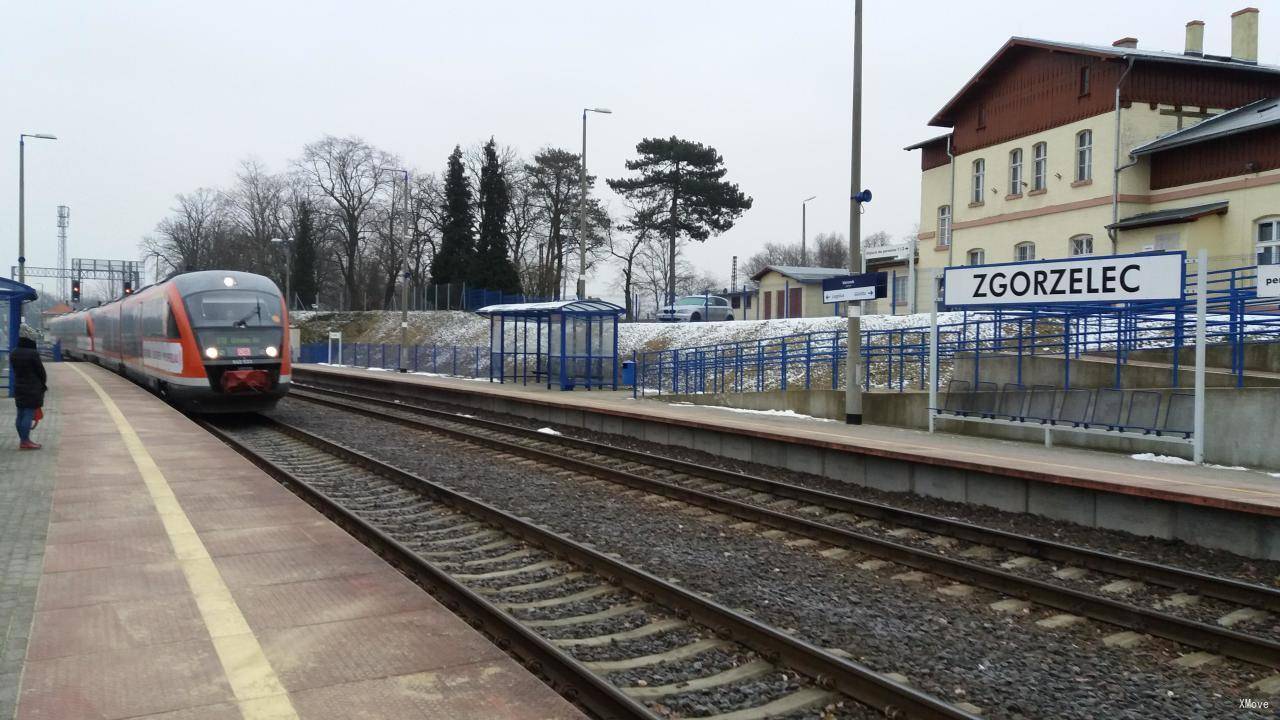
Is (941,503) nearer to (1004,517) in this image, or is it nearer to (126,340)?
(1004,517)

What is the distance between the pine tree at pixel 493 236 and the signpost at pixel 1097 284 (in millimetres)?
50063

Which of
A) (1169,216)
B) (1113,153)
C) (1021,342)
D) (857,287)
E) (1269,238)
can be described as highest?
(1113,153)

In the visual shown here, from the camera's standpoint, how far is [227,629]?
492 centimetres

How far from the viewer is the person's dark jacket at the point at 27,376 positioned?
12133 millimetres

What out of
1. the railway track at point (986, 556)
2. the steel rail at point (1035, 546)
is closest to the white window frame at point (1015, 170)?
the railway track at point (986, 556)

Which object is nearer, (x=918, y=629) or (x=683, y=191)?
(x=918, y=629)

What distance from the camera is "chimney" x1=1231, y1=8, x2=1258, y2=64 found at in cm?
3241

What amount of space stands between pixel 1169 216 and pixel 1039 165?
6740 mm

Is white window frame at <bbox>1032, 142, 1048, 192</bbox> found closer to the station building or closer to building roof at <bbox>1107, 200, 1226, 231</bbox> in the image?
the station building

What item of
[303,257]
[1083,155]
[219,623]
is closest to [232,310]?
[219,623]

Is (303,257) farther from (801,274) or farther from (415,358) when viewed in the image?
(801,274)

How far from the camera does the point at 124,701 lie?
395 cm

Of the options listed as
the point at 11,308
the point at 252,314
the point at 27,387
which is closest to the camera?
the point at 27,387

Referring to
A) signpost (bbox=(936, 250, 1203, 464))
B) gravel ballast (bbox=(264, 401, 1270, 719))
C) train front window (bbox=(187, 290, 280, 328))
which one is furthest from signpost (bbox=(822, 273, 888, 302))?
train front window (bbox=(187, 290, 280, 328))
